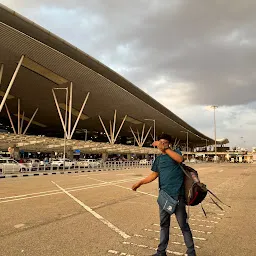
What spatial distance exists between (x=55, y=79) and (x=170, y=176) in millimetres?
38014

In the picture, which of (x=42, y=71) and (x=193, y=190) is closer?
(x=193, y=190)

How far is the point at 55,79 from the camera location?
131 feet

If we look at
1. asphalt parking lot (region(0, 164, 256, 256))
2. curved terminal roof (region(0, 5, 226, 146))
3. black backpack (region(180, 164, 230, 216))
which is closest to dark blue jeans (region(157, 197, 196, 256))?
black backpack (region(180, 164, 230, 216))

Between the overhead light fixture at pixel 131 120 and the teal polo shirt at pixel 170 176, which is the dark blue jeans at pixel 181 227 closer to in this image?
the teal polo shirt at pixel 170 176

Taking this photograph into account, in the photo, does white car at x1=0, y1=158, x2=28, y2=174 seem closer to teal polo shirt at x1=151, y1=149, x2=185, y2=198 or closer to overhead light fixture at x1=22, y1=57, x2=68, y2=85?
overhead light fixture at x1=22, y1=57, x2=68, y2=85

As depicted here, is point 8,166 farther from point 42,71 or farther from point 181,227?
point 181,227

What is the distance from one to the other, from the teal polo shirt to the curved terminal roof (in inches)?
1045

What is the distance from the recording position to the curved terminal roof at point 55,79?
29469 millimetres

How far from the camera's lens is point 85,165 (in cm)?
4212

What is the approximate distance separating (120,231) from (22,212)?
3248 mm

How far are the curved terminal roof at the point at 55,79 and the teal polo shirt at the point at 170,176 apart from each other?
2654 cm

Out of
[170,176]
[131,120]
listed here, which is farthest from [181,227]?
[131,120]

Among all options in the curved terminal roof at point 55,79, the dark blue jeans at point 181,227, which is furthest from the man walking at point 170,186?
the curved terminal roof at point 55,79

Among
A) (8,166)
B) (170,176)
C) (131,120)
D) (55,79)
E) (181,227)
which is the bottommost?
(8,166)
